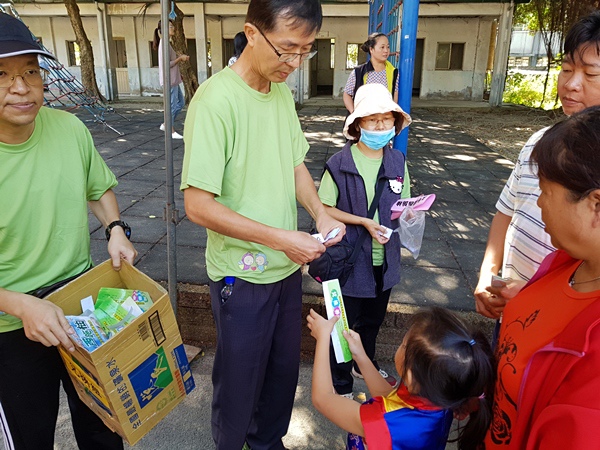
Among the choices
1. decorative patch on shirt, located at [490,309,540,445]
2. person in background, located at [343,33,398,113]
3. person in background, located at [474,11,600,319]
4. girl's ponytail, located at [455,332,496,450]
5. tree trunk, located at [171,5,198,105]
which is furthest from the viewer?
tree trunk, located at [171,5,198,105]

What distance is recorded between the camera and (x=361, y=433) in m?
1.30

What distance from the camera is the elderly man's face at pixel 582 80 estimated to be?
144 cm

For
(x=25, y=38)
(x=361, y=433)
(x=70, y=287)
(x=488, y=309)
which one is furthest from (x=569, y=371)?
(x=25, y=38)

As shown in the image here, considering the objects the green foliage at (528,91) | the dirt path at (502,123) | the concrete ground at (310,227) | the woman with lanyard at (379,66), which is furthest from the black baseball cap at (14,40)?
the green foliage at (528,91)

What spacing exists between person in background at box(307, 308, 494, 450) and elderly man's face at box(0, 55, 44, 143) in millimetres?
1296

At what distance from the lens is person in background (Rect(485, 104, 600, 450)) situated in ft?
2.42

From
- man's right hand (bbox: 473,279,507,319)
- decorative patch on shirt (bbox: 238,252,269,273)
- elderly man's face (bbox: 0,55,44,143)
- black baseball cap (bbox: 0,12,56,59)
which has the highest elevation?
black baseball cap (bbox: 0,12,56,59)

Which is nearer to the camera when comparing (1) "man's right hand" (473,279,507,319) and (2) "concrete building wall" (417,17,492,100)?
(1) "man's right hand" (473,279,507,319)

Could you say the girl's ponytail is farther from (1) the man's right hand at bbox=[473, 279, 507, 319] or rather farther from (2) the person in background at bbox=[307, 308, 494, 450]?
(1) the man's right hand at bbox=[473, 279, 507, 319]

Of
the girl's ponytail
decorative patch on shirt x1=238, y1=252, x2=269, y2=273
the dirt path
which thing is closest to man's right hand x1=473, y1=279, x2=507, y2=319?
the girl's ponytail

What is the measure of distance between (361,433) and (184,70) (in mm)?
11356

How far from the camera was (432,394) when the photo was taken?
122 centimetres

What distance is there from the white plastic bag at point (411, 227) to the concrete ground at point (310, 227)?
0.82 meters

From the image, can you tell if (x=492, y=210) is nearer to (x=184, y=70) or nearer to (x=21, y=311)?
(x=21, y=311)
